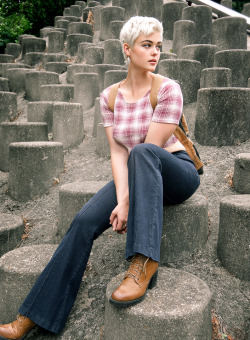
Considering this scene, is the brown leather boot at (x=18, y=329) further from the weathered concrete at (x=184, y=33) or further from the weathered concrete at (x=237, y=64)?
the weathered concrete at (x=184, y=33)

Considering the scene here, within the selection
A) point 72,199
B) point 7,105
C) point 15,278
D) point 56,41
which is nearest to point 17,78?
point 7,105

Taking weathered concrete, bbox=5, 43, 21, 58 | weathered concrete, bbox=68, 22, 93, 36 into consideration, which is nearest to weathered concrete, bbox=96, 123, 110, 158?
weathered concrete, bbox=68, 22, 93, 36

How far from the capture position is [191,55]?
441 centimetres

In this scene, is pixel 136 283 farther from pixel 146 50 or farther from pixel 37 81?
pixel 37 81

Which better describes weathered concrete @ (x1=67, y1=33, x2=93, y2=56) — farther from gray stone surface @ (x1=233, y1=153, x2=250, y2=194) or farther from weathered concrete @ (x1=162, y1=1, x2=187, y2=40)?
gray stone surface @ (x1=233, y1=153, x2=250, y2=194)

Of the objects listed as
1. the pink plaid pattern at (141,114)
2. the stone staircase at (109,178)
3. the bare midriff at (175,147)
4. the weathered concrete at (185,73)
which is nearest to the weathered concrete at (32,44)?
the stone staircase at (109,178)

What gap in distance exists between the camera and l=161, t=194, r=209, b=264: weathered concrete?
2.14 m

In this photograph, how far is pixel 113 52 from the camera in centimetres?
530

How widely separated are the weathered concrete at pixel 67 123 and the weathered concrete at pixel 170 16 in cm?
246

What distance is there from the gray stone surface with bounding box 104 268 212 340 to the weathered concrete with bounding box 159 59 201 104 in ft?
7.96

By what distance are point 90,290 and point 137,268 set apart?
0.54 metres

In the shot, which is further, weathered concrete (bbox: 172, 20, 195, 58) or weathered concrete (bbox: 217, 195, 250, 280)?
weathered concrete (bbox: 172, 20, 195, 58)

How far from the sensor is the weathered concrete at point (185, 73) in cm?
383

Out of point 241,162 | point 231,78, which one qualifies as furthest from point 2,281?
point 231,78
